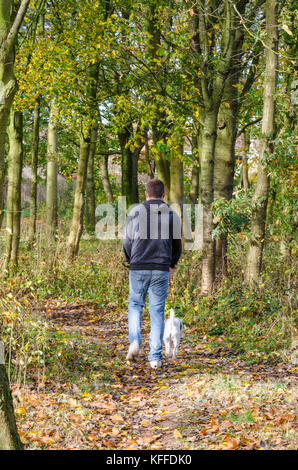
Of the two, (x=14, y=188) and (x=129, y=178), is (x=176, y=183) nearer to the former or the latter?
(x=129, y=178)

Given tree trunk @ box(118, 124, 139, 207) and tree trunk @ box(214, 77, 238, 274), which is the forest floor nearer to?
tree trunk @ box(214, 77, 238, 274)

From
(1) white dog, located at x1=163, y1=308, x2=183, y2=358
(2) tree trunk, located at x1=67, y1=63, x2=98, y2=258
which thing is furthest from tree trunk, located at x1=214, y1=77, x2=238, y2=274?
(1) white dog, located at x1=163, y1=308, x2=183, y2=358

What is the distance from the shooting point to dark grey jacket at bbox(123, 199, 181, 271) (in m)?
6.64

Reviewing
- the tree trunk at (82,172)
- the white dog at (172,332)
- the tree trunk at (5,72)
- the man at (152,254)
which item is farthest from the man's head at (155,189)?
the tree trunk at (82,172)

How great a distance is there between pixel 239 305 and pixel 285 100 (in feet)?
11.5

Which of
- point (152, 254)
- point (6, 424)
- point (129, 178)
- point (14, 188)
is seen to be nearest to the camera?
point (6, 424)

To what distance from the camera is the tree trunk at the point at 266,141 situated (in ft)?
27.6

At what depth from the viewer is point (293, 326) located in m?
7.73

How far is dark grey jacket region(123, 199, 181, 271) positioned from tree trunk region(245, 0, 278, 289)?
2310mm

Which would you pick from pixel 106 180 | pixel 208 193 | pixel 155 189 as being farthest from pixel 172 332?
pixel 106 180

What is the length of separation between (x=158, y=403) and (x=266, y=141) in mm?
4431

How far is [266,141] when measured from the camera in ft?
27.3

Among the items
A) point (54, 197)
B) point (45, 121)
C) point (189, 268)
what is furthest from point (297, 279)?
point (45, 121)

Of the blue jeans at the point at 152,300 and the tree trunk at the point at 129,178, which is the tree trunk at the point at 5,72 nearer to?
the blue jeans at the point at 152,300
